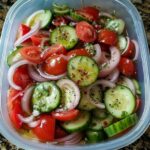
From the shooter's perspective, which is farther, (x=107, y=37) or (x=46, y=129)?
(x=107, y=37)

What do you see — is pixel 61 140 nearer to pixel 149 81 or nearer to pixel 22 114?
pixel 22 114

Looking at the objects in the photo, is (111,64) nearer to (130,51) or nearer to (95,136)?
(130,51)

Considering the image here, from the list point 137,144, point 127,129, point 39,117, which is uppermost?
point 39,117

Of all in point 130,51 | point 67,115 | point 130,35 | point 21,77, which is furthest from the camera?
point 130,35

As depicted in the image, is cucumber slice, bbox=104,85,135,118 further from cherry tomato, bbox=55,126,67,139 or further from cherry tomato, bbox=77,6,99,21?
cherry tomato, bbox=77,6,99,21


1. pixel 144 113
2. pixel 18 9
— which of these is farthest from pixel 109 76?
pixel 18 9

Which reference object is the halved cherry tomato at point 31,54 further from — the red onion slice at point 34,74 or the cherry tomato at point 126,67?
the cherry tomato at point 126,67

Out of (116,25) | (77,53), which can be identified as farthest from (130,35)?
(77,53)
